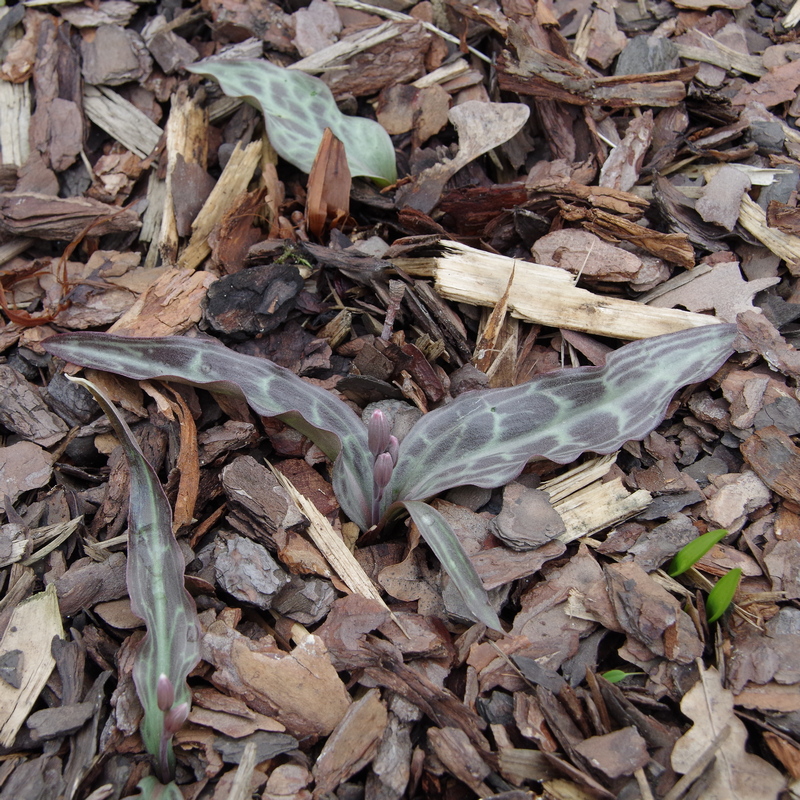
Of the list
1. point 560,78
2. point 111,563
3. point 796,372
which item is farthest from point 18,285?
point 796,372

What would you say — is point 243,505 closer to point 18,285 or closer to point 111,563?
point 111,563

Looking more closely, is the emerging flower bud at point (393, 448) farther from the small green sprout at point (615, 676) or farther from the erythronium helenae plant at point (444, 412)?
the small green sprout at point (615, 676)

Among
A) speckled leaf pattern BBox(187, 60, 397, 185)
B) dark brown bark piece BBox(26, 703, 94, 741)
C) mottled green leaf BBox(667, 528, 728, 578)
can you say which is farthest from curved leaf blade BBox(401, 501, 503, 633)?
speckled leaf pattern BBox(187, 60, 397, 185)

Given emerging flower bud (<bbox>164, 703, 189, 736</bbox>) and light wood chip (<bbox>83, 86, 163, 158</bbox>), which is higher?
light wood chip (<bbox>83, 86, 163, 158</bbox>)

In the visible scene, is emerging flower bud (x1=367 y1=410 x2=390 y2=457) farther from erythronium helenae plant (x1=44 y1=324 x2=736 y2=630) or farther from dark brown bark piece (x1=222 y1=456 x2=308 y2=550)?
dark brown bark piece (x1=222 y1=456 x2=308 y2=550)

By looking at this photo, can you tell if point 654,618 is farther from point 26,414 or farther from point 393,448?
point 26,414

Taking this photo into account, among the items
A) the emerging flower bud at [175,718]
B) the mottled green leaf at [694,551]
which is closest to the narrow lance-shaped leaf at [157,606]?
the emerging flower bud at [175,718]
